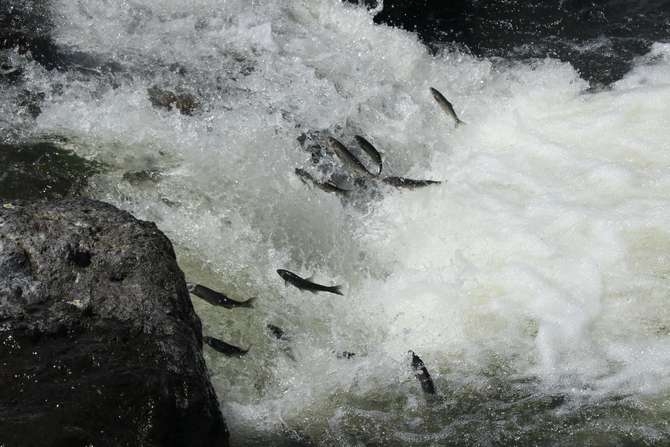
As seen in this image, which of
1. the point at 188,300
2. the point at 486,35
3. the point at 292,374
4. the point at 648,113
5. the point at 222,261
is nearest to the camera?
the point at 188,300

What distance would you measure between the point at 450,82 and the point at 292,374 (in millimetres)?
4609

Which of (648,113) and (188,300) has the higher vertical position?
(648,113)

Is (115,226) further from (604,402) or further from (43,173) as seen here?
(604,402)

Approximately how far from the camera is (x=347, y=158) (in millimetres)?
6543

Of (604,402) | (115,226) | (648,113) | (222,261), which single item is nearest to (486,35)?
(648,113)

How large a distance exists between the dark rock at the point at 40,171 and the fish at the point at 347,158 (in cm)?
205

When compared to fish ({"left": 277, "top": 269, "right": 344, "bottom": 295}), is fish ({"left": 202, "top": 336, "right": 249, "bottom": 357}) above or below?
below

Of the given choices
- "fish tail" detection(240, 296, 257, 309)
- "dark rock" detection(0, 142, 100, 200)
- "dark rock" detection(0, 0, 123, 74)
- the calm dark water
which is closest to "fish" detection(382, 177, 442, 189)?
"fish tail" detection(240, 296, 257, 309)

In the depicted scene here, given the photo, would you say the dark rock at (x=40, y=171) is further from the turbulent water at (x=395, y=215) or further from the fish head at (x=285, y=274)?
the fish head at (x=285, y=274)

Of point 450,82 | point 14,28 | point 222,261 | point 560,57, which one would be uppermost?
point 560,57

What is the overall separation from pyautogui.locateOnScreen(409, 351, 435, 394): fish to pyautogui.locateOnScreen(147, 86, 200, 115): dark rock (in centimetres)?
364

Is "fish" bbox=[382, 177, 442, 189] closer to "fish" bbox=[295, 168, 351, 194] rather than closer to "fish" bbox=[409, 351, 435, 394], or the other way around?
"fish" bbox=[295, 168, 351, 194]

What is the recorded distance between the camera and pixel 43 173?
247 inches

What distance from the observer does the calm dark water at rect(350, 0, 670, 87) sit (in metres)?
8.66
